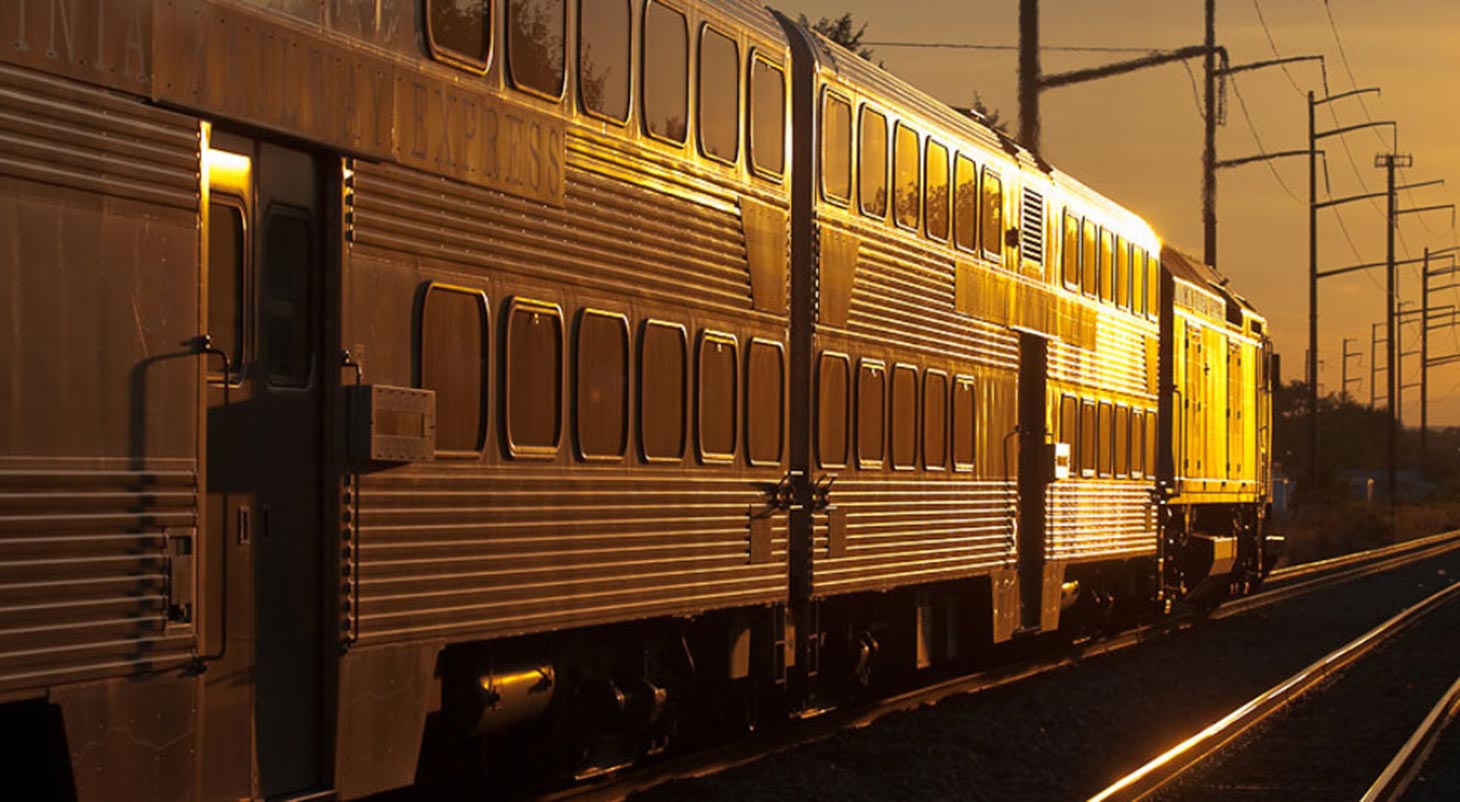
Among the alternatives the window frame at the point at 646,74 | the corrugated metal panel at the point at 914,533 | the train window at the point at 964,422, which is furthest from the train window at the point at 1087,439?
the window frame at the point at 646,74

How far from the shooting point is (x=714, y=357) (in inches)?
460

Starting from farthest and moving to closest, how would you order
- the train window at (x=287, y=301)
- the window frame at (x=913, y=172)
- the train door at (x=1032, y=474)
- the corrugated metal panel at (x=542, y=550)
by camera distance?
the train door at (x=1032, y=474) → the window frame at (x=913, y=172) → the corrugated metal panel at (x=542, y=550) → the train window at (x=287, y=301)

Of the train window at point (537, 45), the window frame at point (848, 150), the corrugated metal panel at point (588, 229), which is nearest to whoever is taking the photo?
the corrugated metal panel at point (588, 229)

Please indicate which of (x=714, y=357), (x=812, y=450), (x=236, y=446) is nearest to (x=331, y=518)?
(x=236, y=446)

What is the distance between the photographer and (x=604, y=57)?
1041 cm

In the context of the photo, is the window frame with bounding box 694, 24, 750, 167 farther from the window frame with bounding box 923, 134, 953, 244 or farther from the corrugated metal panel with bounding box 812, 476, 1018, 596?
the window frame with bounding box 923, 134, 953, 244

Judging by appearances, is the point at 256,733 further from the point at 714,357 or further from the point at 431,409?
the point at 714,357

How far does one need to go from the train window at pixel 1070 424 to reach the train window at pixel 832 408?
209 inches

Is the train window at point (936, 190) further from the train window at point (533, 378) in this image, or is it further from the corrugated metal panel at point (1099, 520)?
the train window at point (533, 378)

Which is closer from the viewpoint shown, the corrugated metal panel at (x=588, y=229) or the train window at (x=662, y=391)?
the corrugated metal panel at (x=588, y=229)

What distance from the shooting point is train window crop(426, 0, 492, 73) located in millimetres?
8969

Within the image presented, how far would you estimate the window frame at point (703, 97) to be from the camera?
11469 millimetres

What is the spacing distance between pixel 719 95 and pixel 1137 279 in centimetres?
1121

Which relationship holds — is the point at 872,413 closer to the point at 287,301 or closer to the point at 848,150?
the point at 848,150
